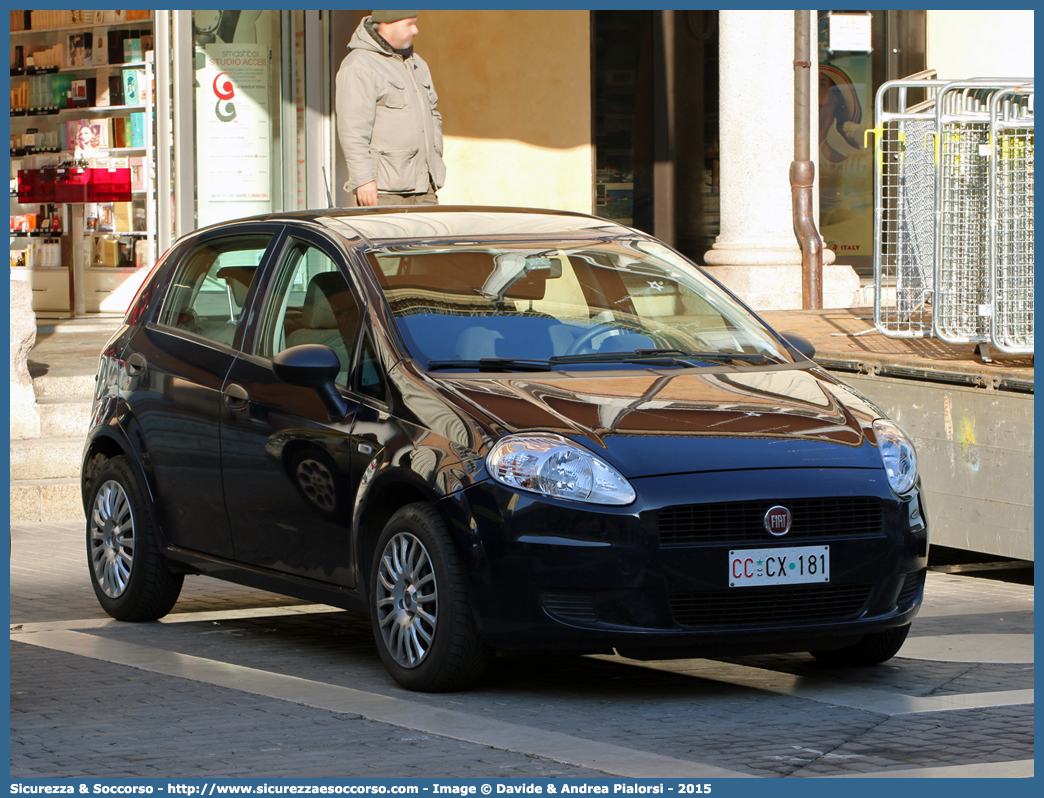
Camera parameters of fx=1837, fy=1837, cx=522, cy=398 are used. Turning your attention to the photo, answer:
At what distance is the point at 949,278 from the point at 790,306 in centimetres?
631

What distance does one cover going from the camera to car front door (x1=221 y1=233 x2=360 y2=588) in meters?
6.61

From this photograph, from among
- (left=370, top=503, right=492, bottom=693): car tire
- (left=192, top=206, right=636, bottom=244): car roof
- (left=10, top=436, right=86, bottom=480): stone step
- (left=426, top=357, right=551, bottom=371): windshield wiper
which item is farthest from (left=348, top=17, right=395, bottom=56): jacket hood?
(left=370, top=503, right=492, bottom=693): car tire

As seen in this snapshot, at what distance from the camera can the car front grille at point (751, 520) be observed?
584 cm

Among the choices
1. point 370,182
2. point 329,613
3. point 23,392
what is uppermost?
point 370,182

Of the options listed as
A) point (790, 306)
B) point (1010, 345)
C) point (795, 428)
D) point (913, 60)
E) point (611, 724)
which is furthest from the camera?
point (913, 60)

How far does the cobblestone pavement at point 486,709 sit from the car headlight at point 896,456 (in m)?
0.72

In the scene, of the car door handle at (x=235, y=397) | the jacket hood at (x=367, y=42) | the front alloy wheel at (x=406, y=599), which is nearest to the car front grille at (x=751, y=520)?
the front alloy wheel at (x=406, y=599)

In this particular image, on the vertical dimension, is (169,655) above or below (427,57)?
below

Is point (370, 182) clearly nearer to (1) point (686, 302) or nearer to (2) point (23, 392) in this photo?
(2) point (23, 392)

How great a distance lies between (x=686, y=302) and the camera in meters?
7.29

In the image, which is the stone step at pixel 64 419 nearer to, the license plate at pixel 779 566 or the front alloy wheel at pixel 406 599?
the front alloy wheel at pixel 406 599

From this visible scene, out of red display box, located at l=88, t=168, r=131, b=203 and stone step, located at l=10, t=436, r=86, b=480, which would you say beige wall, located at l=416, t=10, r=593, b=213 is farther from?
stone step, located at l=10, t=436, r=86, b=480

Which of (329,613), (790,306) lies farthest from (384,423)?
(790,306)

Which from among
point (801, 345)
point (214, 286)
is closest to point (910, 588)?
point (801, 345)
